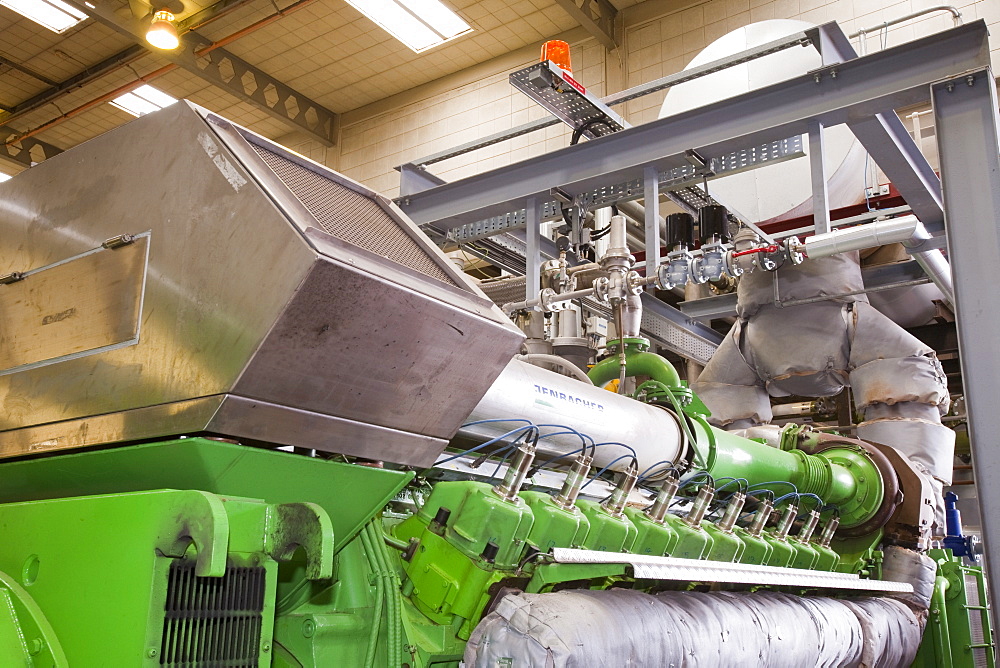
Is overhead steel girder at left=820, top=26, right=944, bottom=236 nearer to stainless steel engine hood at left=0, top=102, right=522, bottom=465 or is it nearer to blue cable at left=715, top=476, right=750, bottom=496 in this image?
blue cable at left=715, top=476, right=750, bottom=496

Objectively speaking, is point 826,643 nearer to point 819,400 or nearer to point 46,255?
point 46,255

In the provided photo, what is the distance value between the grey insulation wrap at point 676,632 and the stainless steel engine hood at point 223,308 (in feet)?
1.43

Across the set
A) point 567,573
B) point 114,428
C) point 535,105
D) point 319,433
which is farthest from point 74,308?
point 535,105

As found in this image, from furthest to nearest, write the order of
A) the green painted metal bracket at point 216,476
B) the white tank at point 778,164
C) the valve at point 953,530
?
the white tank at point 778,164, the valve at point 953,530, the green painted metal bracket at point 216,476

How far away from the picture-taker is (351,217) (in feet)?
6.10

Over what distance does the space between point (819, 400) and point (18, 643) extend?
7.05m

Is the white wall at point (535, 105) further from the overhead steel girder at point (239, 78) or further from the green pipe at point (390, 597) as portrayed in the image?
the green pipe at point (390, 597)

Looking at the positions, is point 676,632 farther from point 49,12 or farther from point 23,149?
point 23,149

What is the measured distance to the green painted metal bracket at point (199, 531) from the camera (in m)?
1.38

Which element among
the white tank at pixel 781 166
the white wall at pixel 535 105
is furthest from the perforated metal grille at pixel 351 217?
the white wall at pixel 535 105

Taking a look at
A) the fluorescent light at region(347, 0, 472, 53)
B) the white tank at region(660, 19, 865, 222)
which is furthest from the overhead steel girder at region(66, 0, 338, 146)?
the white tank at region(660, 19, 865, 222)

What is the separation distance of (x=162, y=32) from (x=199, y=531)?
25.1 ft

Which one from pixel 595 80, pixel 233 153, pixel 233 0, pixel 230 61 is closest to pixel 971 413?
pixel 233 153

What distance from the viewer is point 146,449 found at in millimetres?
1650
